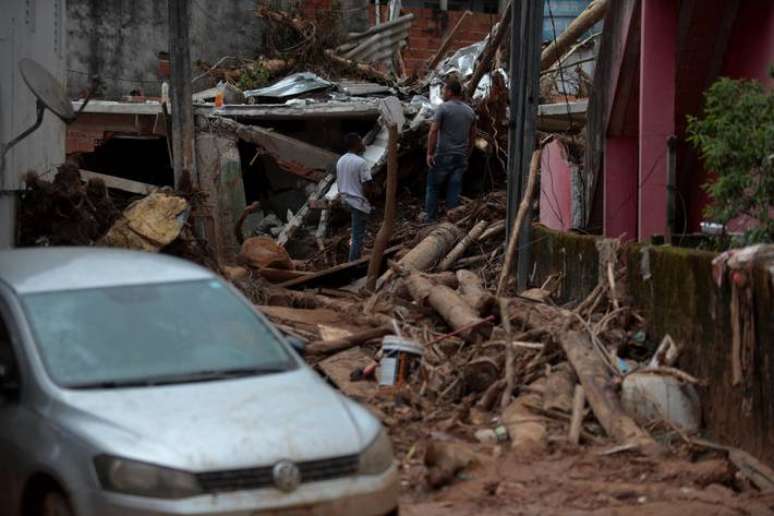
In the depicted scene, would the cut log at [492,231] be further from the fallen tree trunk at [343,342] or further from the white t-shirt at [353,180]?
the fallen tree trunk at [343,342]

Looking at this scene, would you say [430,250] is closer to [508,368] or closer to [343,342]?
[343,342]

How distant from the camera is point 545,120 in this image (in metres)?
20.3

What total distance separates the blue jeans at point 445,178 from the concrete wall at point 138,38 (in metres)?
7.42

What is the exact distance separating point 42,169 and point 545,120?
8.03 metres

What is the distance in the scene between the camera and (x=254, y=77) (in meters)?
23.2

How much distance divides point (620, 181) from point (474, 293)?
2.96 metres

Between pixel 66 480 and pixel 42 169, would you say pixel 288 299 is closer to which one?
pixel 42 169

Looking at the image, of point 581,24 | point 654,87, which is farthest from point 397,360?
point 581,24

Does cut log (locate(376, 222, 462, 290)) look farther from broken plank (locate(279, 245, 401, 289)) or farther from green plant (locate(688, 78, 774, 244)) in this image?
green plant (locate(688, 78, 774, 244))

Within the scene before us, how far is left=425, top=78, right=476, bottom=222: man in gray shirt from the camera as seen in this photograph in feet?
57.7

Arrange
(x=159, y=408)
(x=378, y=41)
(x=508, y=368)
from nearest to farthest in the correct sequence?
1. (x=159, y=408)
2. (x=508, y=368)
3. (x=378, y=41)

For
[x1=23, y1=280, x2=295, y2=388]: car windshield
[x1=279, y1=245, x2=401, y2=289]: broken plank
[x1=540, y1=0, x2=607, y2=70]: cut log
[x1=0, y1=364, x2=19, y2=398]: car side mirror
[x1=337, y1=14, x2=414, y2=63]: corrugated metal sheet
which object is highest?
[x1=337, y1=14, x2=414, y2=63]: corrugated metal sheet

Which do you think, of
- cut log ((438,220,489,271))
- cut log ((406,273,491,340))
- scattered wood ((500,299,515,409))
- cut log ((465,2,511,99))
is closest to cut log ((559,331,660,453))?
scattered wood ((500,299,515,409))

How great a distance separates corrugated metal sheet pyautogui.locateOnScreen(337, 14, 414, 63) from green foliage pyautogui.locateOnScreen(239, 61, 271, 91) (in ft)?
Answer: 6.80
